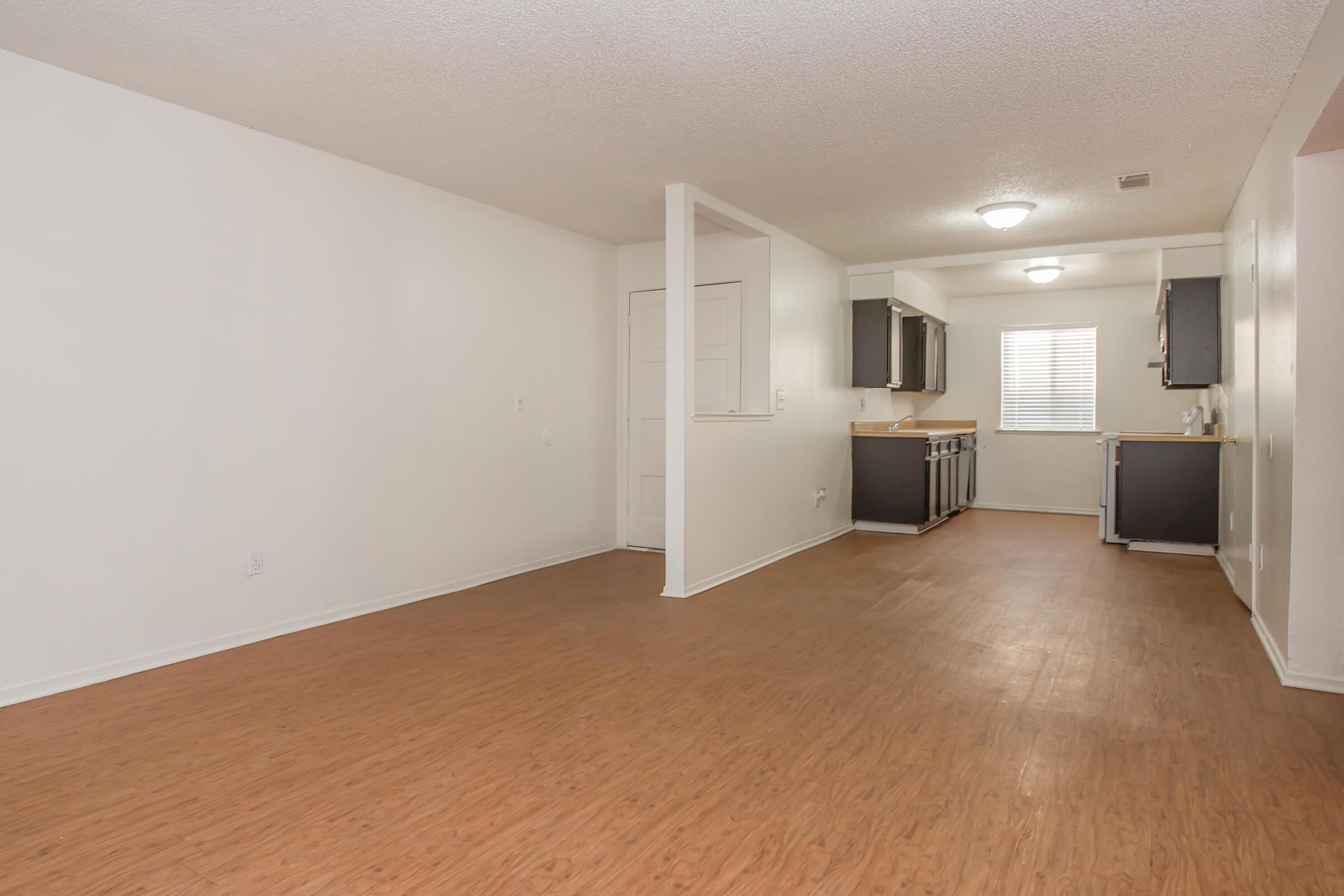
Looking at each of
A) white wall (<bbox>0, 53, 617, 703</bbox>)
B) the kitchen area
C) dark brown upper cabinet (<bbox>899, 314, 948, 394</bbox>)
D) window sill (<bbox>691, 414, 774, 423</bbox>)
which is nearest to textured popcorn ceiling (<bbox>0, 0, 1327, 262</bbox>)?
white wall (<bbox>0, 53, 617, 703</bbox>)

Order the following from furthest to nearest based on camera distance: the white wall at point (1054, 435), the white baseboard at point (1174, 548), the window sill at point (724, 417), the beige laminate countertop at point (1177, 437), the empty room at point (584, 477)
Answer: the white wall at point (1054, 435), the white baseboard at point (1174, 548), the beige laminate countertop at point (1177, 437), the window sill at point (724, 417), the empty room at point (584, 477)

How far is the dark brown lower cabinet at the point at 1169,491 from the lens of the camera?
6012 mm

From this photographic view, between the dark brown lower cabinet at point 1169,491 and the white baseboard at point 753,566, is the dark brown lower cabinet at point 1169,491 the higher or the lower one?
the higher one

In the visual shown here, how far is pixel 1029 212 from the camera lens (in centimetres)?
531

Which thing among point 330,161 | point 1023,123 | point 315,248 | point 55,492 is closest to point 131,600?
point 55,492

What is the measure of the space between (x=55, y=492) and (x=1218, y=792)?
415 centimetres

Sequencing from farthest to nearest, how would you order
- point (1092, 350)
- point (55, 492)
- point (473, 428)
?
point (1092, 350)
point (473, 428)
point (55, 492)

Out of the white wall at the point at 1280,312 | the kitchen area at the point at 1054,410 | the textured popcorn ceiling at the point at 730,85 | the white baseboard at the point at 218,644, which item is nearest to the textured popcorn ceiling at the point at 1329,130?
the white wall at the point at 1280,312

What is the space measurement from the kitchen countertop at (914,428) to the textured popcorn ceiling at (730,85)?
266 centimetres

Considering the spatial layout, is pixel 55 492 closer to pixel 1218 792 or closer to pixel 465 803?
pixel 465 803

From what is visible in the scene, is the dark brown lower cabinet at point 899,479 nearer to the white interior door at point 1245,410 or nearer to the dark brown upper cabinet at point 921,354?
the dark brown upper cabinet at point 921,354

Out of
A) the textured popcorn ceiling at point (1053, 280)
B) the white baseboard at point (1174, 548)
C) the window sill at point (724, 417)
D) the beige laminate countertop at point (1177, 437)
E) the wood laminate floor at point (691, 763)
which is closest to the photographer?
the wood laminate floor at point (691, 763)

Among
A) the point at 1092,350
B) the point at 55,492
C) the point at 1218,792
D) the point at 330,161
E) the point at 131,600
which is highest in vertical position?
the point at 330,161

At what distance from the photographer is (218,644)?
360 centimetres
